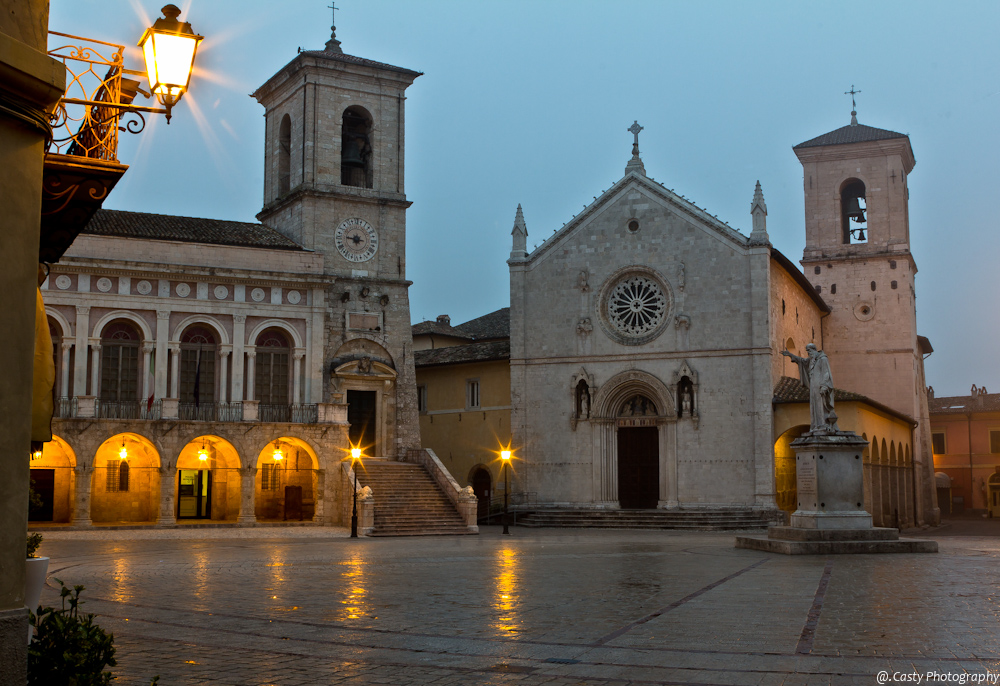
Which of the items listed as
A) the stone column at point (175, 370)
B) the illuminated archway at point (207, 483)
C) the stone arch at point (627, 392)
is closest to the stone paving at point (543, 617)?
the stone column at point (175, 370)

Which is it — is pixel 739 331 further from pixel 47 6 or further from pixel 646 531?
pixel 47 6

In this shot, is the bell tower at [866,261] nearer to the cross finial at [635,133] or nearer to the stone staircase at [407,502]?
the cross finial at [635,133]

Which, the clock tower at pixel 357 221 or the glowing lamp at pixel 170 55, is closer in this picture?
the glowing lamp at pixel 170 55

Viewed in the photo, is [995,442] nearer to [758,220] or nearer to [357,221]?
[758,220]

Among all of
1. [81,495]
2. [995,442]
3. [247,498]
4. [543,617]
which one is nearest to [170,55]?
[543,617]

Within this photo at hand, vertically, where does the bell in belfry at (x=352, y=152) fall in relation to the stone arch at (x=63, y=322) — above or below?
above

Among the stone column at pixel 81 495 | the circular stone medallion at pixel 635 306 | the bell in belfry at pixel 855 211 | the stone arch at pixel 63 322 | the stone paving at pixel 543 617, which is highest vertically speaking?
the bell in belfry at pixel 855 211

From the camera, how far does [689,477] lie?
3766 cm

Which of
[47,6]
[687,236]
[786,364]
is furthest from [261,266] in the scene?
[47,6]

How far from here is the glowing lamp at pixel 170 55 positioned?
26.4 feet

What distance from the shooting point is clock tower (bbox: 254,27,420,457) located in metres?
39.2

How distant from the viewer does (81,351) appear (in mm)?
34438

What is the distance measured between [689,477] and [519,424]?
23.2 feet

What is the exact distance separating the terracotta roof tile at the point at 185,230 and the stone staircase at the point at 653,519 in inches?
555
